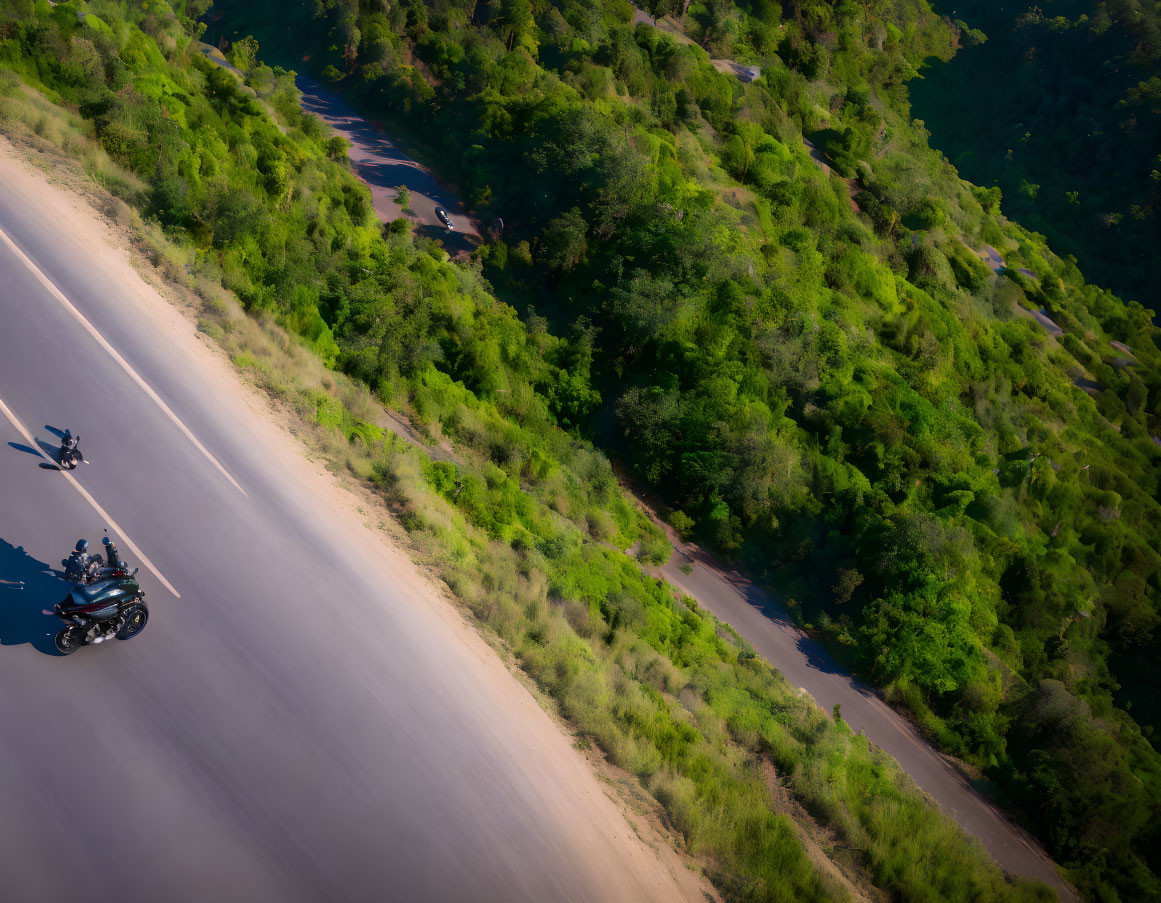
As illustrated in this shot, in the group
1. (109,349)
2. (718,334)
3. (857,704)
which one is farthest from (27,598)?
(718,334)

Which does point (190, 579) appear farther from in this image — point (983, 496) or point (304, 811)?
point (983, 496)

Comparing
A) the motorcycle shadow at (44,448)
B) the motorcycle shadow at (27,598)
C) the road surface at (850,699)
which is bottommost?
the road surface at (850,699)

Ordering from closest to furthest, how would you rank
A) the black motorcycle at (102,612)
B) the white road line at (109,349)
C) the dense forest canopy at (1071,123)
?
the black motorcycle at (102,612)
the white road line at (109,349)
the dense forest canopy at (1071,123)

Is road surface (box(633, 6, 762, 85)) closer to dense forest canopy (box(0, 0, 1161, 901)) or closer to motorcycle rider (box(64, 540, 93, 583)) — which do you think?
dense forest canopy (box(0, 0, 1161, 901))

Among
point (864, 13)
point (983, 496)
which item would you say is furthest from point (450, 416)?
point (864, 13)

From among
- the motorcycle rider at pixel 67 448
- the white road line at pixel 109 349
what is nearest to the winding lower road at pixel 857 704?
the white road line at pixel 109 349

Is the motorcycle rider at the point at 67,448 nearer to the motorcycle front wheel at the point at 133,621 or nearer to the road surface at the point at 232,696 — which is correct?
the road surface at the point at 232,696

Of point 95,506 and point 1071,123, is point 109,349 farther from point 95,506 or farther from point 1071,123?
point 1071,123
